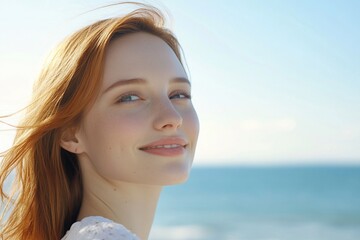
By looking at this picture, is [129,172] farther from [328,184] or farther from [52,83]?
[328,184]

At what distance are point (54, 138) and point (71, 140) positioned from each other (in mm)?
58

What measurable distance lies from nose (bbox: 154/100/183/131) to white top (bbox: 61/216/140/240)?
1.17 ft

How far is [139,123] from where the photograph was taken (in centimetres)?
213

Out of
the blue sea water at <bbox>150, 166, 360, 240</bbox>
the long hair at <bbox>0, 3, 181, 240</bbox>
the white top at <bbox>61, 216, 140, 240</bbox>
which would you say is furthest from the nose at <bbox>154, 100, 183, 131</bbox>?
the blue sea water at <bbox>150, 166, 360, 240</bbox>

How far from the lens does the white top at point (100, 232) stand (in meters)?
1.87

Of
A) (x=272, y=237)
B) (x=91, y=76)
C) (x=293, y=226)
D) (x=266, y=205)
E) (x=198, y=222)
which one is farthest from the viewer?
(x=266, y=205)

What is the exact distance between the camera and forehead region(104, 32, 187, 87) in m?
2.19

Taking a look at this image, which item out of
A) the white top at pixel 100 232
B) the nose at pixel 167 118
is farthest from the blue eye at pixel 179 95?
the white top at pixel 100 232

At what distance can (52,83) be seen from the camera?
224cm

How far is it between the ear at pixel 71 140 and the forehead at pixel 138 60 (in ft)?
0.75

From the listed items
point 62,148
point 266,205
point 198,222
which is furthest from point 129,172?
point 266,205

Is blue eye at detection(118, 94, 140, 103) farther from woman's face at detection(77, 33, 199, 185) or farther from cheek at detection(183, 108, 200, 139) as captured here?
cheek at detection(183, 108, 200, 139)

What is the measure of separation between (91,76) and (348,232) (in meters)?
20.9

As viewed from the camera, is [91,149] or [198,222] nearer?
[91,149]
